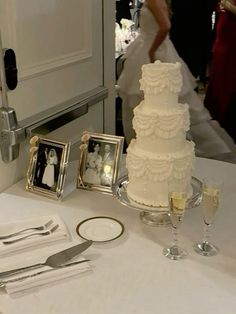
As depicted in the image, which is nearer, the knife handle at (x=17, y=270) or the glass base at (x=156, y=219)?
the knife handle at (x=17, y=270)

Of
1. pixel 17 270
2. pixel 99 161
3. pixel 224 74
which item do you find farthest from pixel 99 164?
pixel 224 74

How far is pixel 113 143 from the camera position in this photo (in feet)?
4.41

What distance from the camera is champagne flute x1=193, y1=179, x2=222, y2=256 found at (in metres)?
1.02

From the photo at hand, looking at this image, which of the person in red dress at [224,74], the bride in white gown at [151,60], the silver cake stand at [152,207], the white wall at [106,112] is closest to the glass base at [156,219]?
the silver cake stand at [152,207]

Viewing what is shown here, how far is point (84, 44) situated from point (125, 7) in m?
2.60

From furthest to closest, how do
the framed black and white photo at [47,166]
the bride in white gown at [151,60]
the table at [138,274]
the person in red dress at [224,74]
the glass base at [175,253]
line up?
1. the person in red dress at [224,74]
2. the bride in white gown at [151,60]
3. the framed black and white photo at [47,166]
4. the glass base at [175,253]
5. the table at [138,274]

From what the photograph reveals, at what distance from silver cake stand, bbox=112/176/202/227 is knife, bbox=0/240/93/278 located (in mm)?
192

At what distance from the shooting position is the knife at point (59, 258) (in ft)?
3.06

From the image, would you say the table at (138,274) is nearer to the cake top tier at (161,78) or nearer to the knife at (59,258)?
the knife at (59,258)

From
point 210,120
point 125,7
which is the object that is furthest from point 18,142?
point 125,7

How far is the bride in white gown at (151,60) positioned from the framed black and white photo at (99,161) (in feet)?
5.22

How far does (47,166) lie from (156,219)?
14.9 inches

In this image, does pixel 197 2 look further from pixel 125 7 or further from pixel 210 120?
pixel 210 120

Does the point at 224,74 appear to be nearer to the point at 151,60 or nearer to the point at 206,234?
the point at 151,60
